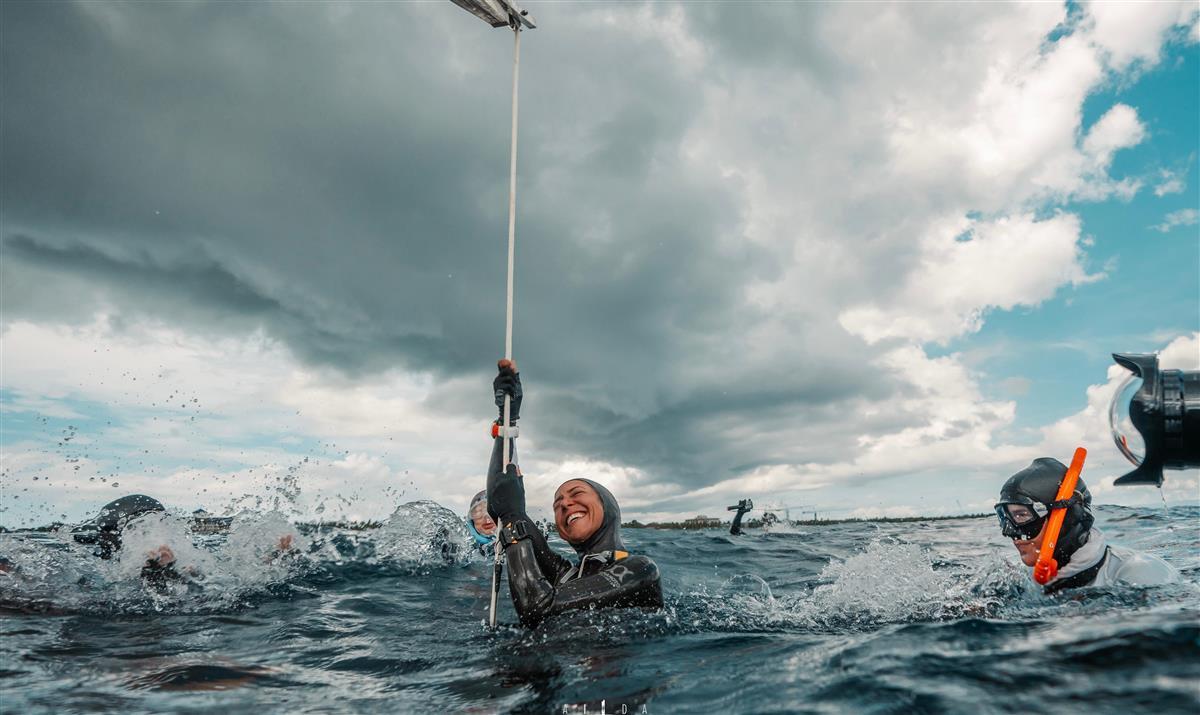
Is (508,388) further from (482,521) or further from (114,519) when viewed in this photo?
(114,519)

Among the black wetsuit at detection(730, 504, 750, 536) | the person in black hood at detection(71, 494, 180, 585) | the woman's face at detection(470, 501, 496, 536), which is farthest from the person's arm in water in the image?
the black wetsuit at detection(730, 504, 750, 536)

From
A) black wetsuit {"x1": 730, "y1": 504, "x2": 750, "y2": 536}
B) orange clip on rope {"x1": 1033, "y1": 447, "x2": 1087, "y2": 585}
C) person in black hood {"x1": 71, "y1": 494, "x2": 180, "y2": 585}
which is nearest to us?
orange clip on rope {"x1": 1033, "y1": 447, "x2": 1087, "y2": 585}

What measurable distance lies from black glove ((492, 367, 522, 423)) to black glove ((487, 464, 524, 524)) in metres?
0.62

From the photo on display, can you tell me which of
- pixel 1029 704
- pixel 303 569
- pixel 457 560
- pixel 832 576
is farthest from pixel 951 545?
pixel 1029 704

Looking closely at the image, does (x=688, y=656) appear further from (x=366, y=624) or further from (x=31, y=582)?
(x=31, y=582)

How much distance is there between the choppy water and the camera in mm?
3424

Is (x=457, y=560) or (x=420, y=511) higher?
(x=420, y=511)

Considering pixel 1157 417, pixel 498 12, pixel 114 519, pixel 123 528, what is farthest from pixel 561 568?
pixel 114 519

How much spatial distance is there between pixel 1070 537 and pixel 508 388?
18.2 ft

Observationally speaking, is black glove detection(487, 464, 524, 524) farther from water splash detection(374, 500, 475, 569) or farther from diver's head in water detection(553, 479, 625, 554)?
water splash detection(374, 500, 475, 569)

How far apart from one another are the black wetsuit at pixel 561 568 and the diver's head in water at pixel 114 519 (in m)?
6.74

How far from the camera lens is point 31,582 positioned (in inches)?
327

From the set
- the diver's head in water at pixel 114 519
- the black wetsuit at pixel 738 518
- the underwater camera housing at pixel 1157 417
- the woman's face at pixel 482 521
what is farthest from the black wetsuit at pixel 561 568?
the black wetsuit at pixel 738 518

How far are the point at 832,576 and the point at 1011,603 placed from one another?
6.16 m
